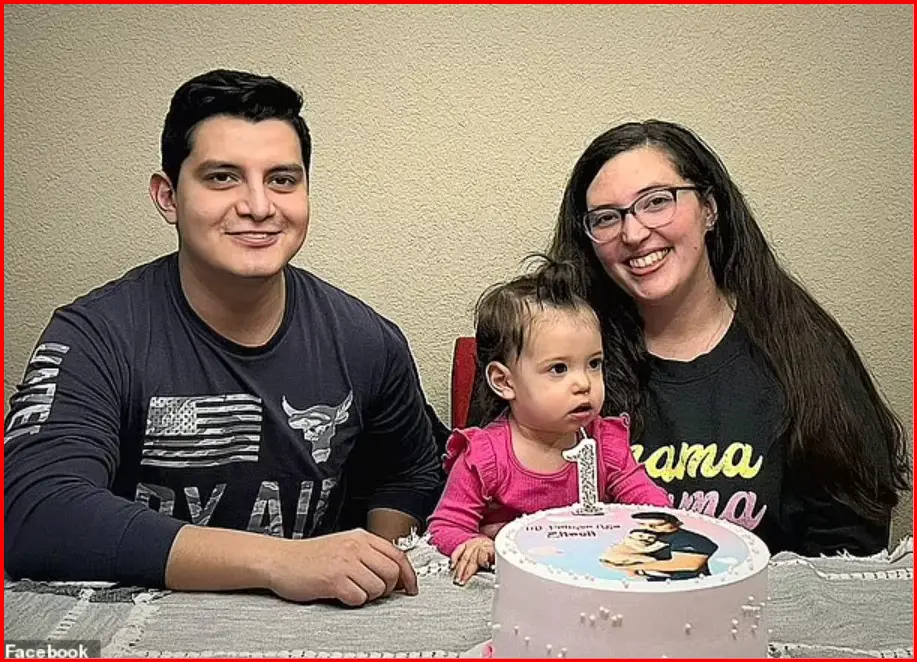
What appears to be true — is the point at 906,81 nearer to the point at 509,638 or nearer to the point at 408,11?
the point at 408,11

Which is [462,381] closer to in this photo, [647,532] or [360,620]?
[360,620]

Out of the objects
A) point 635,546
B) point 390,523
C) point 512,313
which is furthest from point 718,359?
point 635,546

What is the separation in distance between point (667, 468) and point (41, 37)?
1619mm

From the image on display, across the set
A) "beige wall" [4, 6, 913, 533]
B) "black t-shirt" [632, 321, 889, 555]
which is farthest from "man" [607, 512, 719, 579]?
"beige wall" [4, 6, 913, 533]

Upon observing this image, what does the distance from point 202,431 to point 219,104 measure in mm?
498

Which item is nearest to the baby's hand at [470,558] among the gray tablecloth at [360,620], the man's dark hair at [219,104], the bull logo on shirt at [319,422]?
the gray tablecloth at [360,620]

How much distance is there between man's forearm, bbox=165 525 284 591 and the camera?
55.9 inches

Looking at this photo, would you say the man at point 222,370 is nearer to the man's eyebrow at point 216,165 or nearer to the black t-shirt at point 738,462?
the man's eyebrow at point 216,165

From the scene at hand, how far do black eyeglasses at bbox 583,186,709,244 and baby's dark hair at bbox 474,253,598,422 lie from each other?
6.6 inches

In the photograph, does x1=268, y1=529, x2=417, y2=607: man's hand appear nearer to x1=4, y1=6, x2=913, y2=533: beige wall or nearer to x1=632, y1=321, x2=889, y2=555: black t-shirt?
x1=632, y1=321, x2=889, y2=555: black t-shirt

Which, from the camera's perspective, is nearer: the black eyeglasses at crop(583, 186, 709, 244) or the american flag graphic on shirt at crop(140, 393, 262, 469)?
the american flag graphic on shirt at crop(140, 393, 262, 469)

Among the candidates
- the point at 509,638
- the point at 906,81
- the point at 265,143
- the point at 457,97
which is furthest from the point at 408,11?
the point at 509,638

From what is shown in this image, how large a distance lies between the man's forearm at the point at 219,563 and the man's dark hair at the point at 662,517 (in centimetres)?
45

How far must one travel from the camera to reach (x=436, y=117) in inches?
100
